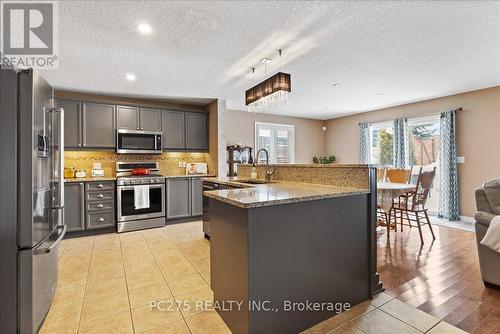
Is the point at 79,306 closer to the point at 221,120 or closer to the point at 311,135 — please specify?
the point at 221,120

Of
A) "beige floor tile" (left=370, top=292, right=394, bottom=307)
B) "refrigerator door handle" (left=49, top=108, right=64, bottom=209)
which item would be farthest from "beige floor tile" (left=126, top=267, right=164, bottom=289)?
"beige floor tile" (left=370, top=292, right=394, bottom=307)

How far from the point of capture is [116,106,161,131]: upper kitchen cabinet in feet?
15.1

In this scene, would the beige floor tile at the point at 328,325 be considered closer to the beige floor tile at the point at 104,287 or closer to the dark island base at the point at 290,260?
the dark island base at the point at 290,260

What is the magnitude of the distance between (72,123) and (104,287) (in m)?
3.19

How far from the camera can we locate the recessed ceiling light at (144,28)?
2342 mm

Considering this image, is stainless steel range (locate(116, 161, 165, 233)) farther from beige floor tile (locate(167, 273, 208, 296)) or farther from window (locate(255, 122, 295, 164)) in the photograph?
window (locate(255, 122, 295, 164))

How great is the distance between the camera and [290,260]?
5.42ft

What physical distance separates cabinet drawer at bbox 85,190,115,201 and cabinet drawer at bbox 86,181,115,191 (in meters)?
0.05

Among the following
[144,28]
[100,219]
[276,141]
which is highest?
[144,28]

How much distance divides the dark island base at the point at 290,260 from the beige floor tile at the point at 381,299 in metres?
0.06

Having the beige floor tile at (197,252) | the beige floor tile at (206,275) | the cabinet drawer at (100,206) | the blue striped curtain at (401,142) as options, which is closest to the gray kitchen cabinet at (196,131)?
the cabinet drawer at (100,206)

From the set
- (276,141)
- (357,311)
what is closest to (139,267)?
(357,311)

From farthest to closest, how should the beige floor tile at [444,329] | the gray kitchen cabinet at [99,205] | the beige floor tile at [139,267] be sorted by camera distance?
1. the gray kitchen cabinet at [99,205]
2. the beige floor tile at [139,267]
3. the beige floor tile at [444,329]

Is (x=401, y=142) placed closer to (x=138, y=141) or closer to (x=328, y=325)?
(x=328, y=325)
